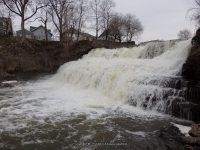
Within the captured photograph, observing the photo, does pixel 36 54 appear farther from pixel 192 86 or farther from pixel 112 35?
pixel 192 86

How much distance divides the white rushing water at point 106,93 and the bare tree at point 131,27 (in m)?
28.4

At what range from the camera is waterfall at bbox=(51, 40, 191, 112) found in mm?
10039

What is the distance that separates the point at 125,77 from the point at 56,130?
5207 millimetres

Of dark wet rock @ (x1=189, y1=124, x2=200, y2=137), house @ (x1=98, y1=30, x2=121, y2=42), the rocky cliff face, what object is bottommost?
dark wet rock @ (x1=189, y1=124, x2=200, y2=137)

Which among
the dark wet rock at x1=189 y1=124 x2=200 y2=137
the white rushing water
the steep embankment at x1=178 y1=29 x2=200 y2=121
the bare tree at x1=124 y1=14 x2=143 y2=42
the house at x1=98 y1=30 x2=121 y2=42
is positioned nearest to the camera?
the dark wet rock at x1=189 y1=124 x2=200 y2=137

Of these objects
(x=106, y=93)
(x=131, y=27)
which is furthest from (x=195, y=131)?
(x=131, y=27)

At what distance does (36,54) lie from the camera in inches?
1005

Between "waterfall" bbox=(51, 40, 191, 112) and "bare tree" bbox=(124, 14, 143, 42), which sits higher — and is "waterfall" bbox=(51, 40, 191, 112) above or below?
below

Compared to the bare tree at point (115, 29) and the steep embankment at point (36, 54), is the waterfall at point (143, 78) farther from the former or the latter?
the bare tree at point (115, 29)

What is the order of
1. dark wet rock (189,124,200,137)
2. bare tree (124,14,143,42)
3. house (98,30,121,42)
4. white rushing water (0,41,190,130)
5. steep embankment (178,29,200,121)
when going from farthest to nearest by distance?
bare tree (124,14,143,42)
house (98,30,121,42)
white rushing water (0,41,190,130)
steep embankment (178,29,200,121)
dark wet rock (189,124,200,137)

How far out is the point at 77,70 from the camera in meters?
18.0

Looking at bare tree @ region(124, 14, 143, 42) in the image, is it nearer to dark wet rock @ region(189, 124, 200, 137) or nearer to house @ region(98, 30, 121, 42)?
house @ region(98, 30, 121, 42)

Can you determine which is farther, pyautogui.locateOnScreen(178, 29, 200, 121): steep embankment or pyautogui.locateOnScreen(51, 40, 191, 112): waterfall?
pyautogui.locateOnScreen(51, 40, 191, 112): waterfall

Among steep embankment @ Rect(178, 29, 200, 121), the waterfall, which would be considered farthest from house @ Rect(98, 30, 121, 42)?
steep embankment @ Rect(178, 29, 200, 121)
